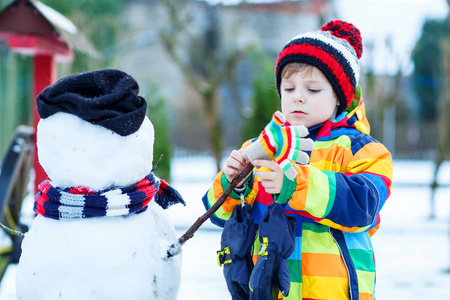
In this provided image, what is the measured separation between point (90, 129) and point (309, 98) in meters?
0.71

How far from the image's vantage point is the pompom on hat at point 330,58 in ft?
5.24

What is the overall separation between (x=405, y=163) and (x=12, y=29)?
18305mm

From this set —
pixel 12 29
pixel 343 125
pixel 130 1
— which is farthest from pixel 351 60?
pixel 130 1

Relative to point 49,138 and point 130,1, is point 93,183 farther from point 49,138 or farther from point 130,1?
point 130,1

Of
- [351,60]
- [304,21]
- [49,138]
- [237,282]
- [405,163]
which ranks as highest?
[304,21]

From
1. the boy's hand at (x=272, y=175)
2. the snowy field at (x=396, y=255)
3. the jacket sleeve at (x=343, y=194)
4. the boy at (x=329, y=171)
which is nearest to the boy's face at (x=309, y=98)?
the boy at (x=329, y=171)

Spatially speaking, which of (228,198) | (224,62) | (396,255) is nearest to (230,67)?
(224,62)

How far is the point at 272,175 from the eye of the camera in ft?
4.55

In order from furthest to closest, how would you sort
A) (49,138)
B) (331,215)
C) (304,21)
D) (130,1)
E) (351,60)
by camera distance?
(130,1)
(304,21)
(351,60)
(49,138)
(331,215)

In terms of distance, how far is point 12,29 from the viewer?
398cm

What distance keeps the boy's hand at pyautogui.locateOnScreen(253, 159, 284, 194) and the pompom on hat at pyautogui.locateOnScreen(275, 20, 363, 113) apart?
1.37 ft

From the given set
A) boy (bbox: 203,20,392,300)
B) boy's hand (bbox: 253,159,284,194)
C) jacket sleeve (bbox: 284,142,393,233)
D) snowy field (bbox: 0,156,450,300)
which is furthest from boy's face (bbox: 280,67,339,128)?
snowy field (bbox: 0,156,450,300)

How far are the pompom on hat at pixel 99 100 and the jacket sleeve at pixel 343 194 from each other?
56 cm

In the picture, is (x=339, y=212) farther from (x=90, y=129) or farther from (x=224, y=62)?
(x=224, y=62)
